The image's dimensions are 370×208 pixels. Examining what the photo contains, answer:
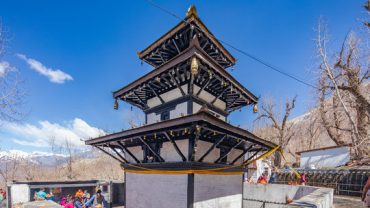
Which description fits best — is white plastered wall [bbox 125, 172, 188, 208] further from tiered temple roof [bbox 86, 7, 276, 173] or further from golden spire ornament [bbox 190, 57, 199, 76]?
golden spire ornament [bbox 190, 57, 199, 76]

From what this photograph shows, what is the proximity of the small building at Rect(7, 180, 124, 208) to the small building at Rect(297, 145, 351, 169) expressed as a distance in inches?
706

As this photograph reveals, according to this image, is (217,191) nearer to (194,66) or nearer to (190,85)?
(190,85)

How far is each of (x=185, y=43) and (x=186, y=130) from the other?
15.9 ft

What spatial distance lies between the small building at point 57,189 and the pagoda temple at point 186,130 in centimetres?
469

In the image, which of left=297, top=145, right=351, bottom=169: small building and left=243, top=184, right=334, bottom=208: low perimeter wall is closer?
left=243, top=184, right=334, bottom=208: low perimeter wall

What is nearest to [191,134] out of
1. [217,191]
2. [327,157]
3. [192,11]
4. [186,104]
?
[186,104]

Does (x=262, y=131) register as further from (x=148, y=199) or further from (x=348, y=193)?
(x=148, y=199)

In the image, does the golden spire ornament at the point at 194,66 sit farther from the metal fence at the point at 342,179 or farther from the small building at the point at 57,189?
the metal fence at the point at 342,179

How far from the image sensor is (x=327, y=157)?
20.0m

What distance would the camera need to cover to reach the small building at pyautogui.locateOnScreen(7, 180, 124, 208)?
13.6m

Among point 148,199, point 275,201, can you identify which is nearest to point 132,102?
point 148,199

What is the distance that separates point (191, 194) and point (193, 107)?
3.47 metres

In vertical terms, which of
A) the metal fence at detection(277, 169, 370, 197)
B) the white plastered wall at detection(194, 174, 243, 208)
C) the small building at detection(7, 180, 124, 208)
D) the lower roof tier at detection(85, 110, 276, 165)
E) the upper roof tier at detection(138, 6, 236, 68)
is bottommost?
the small building at detection(7, 180, 124, 208)

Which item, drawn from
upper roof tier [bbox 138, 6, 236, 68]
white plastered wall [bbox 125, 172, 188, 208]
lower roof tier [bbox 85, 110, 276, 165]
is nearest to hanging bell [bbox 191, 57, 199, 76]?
lower roof tier [bbox 85, 110, 276, 165]
